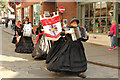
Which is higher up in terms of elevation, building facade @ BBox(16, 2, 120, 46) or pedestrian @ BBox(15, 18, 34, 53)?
building facade @ BBox(16, 2, 120, 46)

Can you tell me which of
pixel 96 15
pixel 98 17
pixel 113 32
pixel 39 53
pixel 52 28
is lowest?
pixel 39 53

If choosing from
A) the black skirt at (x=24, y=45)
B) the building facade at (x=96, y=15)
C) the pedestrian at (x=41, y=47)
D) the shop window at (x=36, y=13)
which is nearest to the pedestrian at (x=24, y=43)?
the black skirt at (x=24, y=45)

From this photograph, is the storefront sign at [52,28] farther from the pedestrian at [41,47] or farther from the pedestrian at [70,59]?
the pedestrian at [41,47]

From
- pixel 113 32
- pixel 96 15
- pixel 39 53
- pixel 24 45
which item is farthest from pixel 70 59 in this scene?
pixel 96 15

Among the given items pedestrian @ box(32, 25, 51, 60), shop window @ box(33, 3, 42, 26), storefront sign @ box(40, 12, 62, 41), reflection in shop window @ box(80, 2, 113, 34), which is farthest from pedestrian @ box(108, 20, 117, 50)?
shop window @ box(33, 3, 42, 26)

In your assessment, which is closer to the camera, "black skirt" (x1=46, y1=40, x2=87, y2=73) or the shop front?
"black skirt" (x1=46, y1=40, x2=87, y2=73)

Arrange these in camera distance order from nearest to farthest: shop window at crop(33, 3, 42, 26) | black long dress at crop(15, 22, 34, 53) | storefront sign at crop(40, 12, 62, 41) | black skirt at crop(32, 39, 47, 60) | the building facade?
storefront sign at crop(40, 12, 62, 41) < black skirt at crop(32, 39, 47, 60) < black long dress at crop(15, 22, 34, 53) < the building facade < shop window at crop(33, 3, 42, 26)

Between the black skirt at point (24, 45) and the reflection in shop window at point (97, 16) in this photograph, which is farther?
the reflection in shop window at point (97, 16)

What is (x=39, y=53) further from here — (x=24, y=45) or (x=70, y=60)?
(x=70, y=60)

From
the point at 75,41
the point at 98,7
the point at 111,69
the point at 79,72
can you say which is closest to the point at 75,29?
the point at 75,41

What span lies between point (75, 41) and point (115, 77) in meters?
1.66

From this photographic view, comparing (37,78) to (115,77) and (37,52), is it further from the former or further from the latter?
(37,52)

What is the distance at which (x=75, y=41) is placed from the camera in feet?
18.7

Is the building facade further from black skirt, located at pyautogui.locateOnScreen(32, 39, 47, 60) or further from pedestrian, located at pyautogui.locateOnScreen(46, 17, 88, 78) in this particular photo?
pedestrian, located at pyautogui.locateOnScreen(46, 17, 88, 78)
